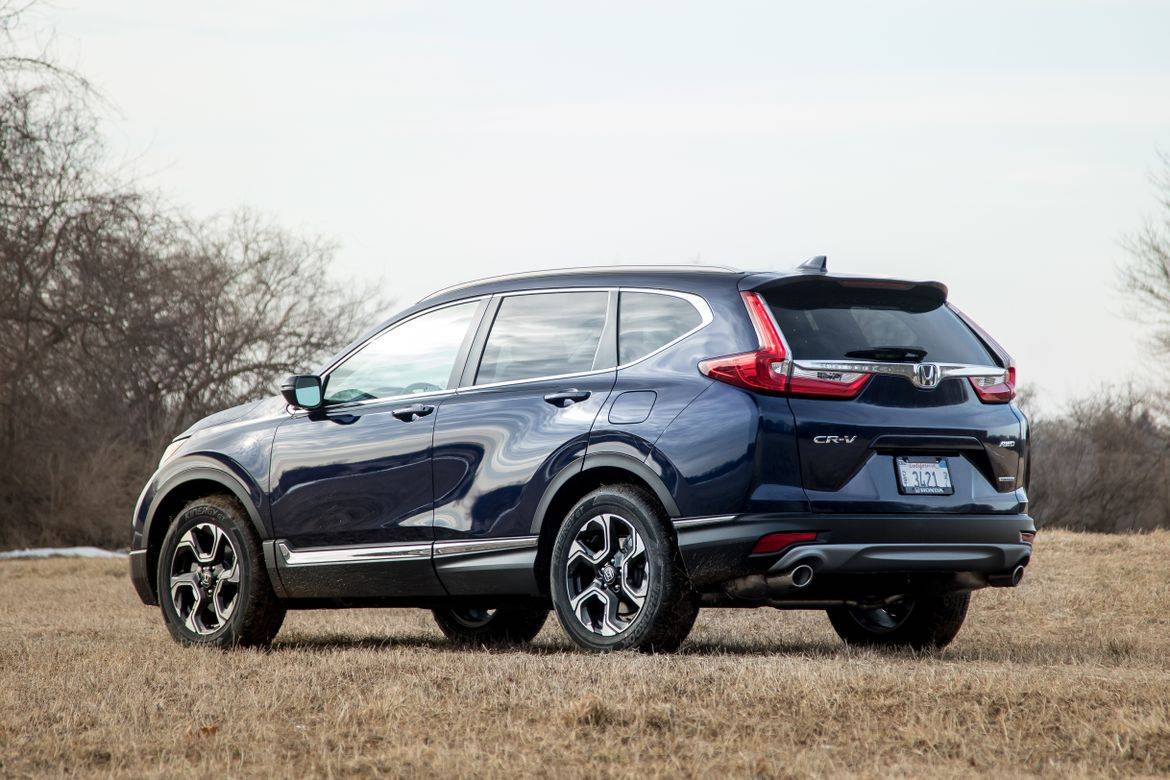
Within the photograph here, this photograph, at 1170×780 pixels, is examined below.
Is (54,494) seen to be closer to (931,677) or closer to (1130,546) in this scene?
(1130,546)

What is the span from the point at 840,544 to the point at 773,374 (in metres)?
0.80

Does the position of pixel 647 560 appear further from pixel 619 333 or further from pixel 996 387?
pixel 996 387

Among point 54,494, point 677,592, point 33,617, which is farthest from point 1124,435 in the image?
point 677,592

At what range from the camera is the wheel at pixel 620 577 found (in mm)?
6992

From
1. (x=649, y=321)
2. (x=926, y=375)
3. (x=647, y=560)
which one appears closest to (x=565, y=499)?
(x=647, y=560)

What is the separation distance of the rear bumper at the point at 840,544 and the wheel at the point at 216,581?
2.89 metres

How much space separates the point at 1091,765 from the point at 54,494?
26533 millimetres

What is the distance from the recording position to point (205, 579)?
8859mm

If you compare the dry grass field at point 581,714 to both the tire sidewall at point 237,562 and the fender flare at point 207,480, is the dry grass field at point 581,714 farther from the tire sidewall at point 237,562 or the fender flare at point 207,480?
the fender flare at point 207,480

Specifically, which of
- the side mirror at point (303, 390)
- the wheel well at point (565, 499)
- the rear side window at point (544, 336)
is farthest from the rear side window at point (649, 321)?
the side mirror at point (303, 390)

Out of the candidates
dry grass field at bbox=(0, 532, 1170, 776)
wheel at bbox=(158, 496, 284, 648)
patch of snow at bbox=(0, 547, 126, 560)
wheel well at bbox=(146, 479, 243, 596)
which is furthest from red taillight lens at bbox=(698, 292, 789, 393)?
patch of snow at bbox=(0, 547, 126, 560)

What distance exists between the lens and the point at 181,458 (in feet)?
29.7

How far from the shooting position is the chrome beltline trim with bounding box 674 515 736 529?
266 inches

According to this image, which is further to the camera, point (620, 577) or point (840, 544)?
point (620, 577)
